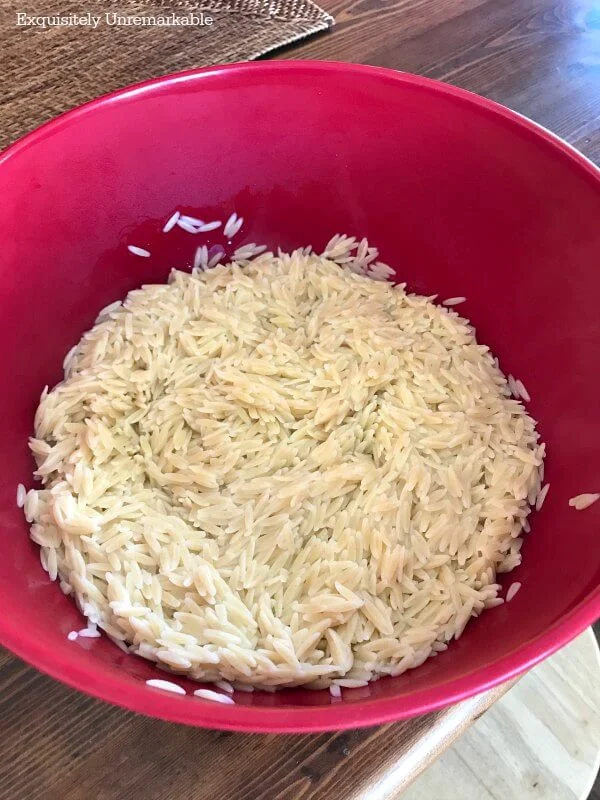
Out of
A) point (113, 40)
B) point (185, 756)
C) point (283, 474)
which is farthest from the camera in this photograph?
point (113, 40)

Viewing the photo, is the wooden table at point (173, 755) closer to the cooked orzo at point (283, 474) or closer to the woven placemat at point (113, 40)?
the cooked orzo at point (283, 474)

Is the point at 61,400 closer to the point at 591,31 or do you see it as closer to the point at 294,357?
the point at 294,357

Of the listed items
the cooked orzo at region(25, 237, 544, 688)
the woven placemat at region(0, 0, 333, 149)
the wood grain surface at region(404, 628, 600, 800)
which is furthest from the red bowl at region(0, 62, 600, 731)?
the wood grain surface at region(404, 628, 600, 800)

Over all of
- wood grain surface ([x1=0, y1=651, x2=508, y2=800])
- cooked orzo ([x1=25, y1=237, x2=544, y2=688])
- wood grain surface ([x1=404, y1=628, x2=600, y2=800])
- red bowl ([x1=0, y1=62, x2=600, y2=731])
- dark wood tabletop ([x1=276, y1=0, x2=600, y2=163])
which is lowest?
A: wood grain surface ([x1=404, y1=628, x2=600, y2=800])

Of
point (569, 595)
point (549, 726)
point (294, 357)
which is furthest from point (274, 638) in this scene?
point (549, 726)

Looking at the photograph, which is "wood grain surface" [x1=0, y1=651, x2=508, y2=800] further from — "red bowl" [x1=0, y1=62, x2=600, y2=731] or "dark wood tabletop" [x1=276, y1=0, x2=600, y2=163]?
"dark wood tabletop" [x1=276, y1=0, x2=600, y2=163]

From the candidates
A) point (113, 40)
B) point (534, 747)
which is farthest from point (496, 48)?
point (534, 747)

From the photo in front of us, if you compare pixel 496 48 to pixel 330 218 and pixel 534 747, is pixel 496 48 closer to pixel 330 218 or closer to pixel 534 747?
pixel 330 218
